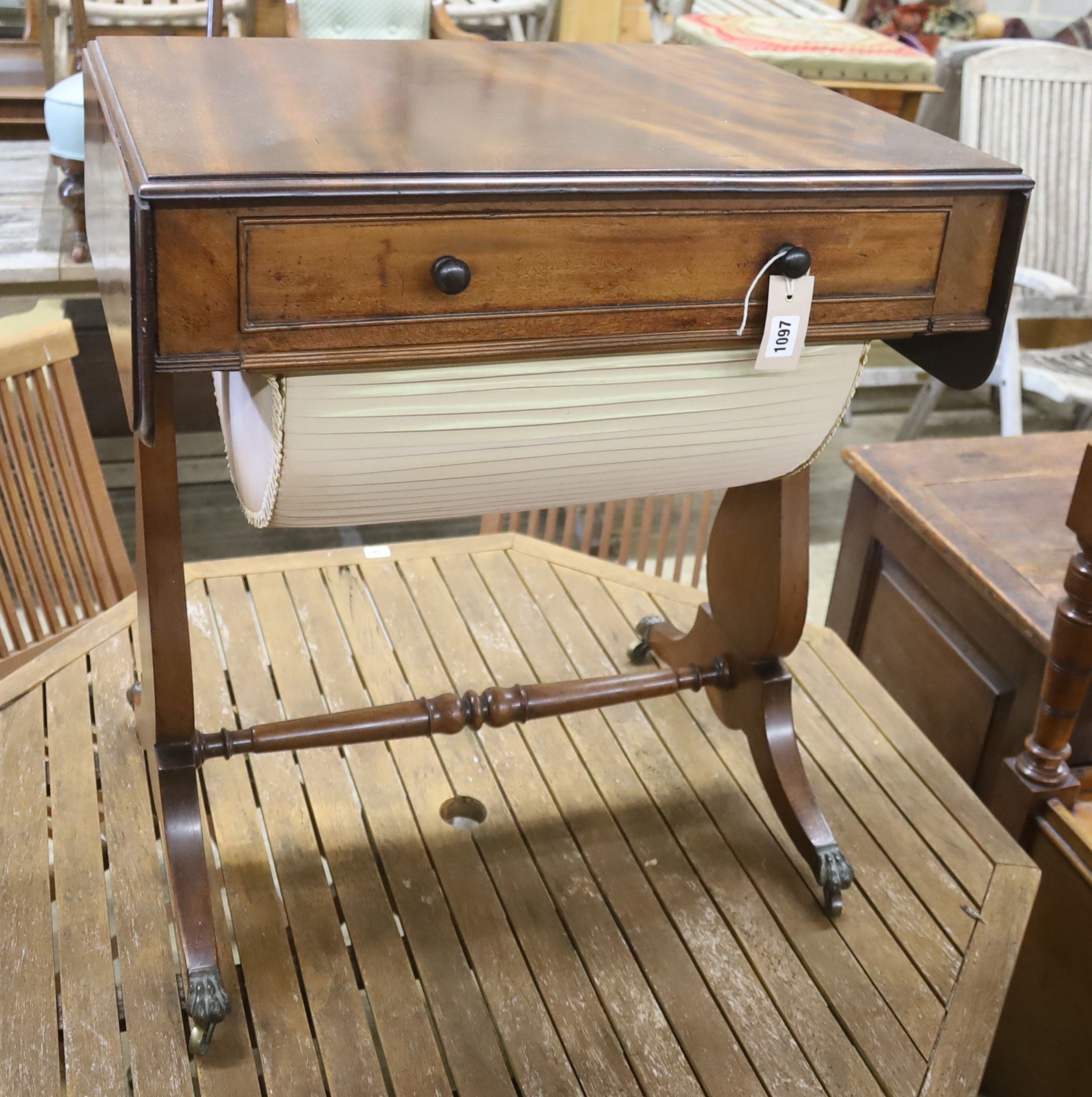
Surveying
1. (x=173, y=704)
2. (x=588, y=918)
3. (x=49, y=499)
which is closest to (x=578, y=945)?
(x=588, y=918)

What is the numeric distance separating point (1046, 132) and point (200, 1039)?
3.13m

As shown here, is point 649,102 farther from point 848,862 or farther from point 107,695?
point 107,695

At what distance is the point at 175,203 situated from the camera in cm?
90

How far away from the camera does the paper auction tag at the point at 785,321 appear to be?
112 cm

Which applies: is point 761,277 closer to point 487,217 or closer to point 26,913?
point 487,217

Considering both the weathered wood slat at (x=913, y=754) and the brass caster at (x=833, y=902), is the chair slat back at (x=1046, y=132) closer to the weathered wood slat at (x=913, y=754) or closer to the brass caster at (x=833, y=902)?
the weathered wood slat at (x=913, y=754)

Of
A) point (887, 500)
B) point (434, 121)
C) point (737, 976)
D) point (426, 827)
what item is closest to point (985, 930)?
point (737, 976)

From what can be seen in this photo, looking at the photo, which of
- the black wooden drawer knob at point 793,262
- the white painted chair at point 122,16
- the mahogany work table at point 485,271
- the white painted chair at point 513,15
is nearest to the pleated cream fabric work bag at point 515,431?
the mahogany work table at point 485,271

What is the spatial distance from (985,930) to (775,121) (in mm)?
949

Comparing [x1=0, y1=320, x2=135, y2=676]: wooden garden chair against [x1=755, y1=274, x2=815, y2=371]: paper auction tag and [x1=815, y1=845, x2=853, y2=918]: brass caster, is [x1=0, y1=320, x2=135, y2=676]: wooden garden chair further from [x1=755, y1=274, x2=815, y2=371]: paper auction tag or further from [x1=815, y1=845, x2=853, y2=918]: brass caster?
[x1=815, y1=845, x2=853, y2=918]: brass caster

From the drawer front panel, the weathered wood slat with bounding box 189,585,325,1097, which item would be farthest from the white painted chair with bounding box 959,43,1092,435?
the weathered wood slat with bounding box 189,585,325,1097

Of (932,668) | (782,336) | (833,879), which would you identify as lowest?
(932,668)

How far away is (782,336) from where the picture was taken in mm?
1142

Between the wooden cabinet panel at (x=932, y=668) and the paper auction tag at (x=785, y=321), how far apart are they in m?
0.96
